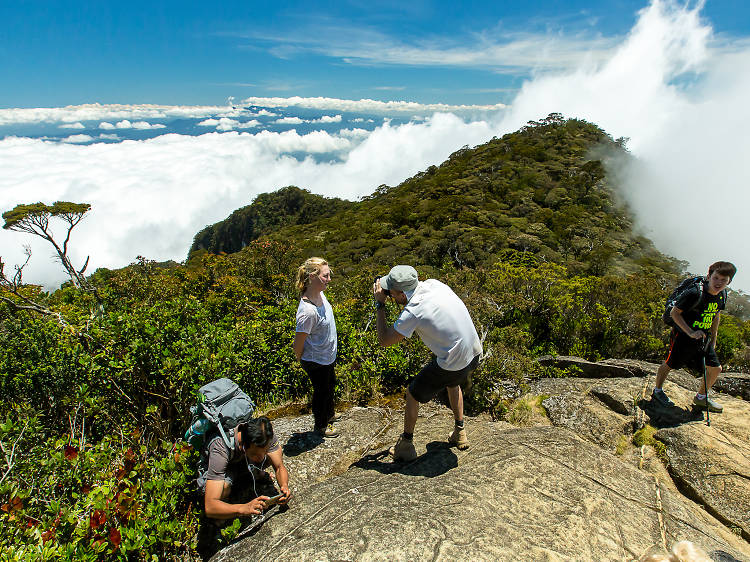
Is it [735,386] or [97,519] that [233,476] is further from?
[735,386]

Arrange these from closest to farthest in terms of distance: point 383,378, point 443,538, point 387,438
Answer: point 443,538, point 387,438, point 383,378

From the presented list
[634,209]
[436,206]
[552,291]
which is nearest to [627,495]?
[552,291]

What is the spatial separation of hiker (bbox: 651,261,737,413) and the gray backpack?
4.70 m

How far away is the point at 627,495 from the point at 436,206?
137 feet

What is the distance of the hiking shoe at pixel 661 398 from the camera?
15.9ft

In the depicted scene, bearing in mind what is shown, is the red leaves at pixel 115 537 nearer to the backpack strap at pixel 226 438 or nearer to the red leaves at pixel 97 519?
the red leaves at pixel 97 519

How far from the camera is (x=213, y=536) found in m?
2.99

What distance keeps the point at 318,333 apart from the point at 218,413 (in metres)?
1.15

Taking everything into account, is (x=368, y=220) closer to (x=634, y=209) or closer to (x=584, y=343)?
(x=634, y=209)

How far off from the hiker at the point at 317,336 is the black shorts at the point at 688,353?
4015 millimetres

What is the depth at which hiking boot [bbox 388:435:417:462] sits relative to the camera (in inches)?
147

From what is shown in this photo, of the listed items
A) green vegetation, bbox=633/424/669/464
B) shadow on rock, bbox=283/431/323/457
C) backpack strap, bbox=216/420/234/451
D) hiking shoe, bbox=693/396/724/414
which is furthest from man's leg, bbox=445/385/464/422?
hiking shoe, bbox=693/396/724/414

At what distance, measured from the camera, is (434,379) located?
140 inches

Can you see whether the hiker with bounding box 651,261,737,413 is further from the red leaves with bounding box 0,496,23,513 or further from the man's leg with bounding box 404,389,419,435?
the red leaves with bounding box 0,496,23,513
